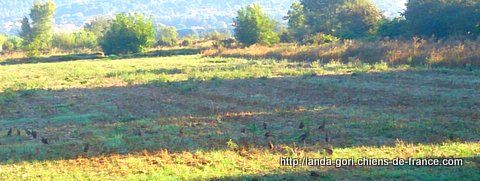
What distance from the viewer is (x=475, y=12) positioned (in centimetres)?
3397

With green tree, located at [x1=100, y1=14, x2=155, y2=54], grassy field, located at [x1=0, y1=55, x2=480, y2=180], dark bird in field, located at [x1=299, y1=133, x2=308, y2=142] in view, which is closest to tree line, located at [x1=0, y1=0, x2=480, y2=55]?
green tree, located at [x1=100, y1=14, x2=155, y2=54]

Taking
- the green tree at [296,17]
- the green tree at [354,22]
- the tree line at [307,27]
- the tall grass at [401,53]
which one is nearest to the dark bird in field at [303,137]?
the tall grass at [401,53]

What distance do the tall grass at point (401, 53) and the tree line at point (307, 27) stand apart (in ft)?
17.2

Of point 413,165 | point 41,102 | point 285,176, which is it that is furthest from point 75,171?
point 41,102

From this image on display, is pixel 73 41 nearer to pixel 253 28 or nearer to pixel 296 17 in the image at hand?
pixel 296 17

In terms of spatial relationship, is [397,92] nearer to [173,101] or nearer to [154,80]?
[173,101]

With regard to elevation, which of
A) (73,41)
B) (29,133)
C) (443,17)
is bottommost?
(29,133)

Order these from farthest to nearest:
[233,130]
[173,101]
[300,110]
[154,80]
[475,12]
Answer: [475,12]
[154,80]
[173,101]
[300,110]
[233,130]

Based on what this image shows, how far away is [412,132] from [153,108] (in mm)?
6835

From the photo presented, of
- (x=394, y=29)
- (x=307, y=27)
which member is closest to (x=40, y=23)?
(x=307, y=27)

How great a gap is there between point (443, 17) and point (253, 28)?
22.7 metres

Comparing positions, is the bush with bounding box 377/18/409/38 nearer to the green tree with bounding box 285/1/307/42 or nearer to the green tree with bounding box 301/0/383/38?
the green tree with bounding box 301/0/383/38

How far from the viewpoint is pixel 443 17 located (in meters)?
36.0

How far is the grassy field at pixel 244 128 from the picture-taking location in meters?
7.50
